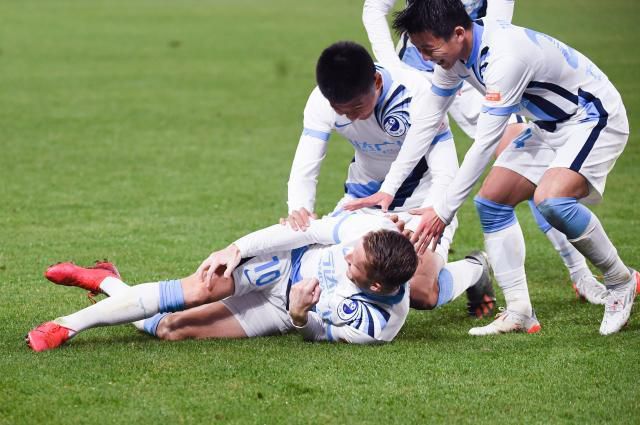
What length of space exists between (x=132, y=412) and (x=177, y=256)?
3600 millimetres

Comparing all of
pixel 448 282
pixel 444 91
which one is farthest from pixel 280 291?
pixel 444 91

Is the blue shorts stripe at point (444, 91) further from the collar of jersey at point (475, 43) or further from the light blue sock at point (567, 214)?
the light blue sock at point (567, 214)

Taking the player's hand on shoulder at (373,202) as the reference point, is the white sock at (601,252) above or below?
below

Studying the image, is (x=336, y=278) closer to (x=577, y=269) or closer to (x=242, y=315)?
(x=242, y=315)

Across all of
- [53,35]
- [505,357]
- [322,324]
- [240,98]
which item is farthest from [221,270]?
[53,35]

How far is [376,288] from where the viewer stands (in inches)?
243

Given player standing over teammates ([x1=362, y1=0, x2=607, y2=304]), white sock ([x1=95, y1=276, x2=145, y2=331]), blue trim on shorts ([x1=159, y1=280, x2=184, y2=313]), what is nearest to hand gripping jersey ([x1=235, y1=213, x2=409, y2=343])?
blue trim on shorts ([x1=159, y1=280, x2=184, y2=313])

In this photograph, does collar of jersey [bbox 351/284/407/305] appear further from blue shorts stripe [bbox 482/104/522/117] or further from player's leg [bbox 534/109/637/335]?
blue shorts stripe [bbox 482/104/522/117]

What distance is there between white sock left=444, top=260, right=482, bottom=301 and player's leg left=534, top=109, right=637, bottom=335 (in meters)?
0.80

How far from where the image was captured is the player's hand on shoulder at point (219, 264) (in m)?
6.37

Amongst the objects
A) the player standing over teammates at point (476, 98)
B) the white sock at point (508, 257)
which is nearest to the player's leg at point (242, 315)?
the white sock at point (508, 257)

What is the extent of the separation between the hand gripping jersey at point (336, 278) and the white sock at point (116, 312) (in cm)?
58

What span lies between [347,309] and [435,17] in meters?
1.65

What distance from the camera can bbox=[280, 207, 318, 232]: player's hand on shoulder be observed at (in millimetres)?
6625
